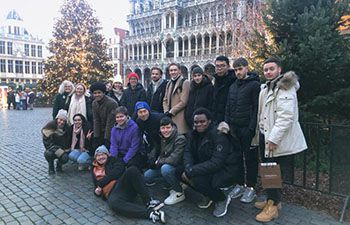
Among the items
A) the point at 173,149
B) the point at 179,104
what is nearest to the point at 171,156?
the point at 173,149

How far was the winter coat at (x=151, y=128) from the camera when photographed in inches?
207

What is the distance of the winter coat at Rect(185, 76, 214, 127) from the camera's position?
5.11 metres

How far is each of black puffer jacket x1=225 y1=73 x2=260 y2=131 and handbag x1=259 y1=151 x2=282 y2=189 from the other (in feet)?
2.12

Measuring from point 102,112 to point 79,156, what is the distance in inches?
45.3

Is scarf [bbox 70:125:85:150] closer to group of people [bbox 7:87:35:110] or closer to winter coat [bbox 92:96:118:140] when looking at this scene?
winter coat [bbox 92:96:118:140]

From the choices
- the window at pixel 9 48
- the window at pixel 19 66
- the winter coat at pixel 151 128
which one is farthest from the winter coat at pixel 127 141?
the window at pixel 9 48

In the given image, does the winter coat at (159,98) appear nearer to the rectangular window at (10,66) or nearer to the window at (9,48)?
the rectangular window at (10,66)

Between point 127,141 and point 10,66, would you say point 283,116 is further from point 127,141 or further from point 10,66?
point 10,66

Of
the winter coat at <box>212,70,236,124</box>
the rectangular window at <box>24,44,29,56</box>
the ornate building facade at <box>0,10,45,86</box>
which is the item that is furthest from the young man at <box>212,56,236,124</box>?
the rectangular window at <box>24,44,29,56</box>

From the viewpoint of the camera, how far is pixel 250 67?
645 cm

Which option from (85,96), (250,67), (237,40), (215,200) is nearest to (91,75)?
(237,40)

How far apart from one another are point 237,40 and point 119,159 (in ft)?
28.1

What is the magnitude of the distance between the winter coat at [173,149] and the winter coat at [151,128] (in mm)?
360

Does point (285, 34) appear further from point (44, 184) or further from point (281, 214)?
point (44, 184)
